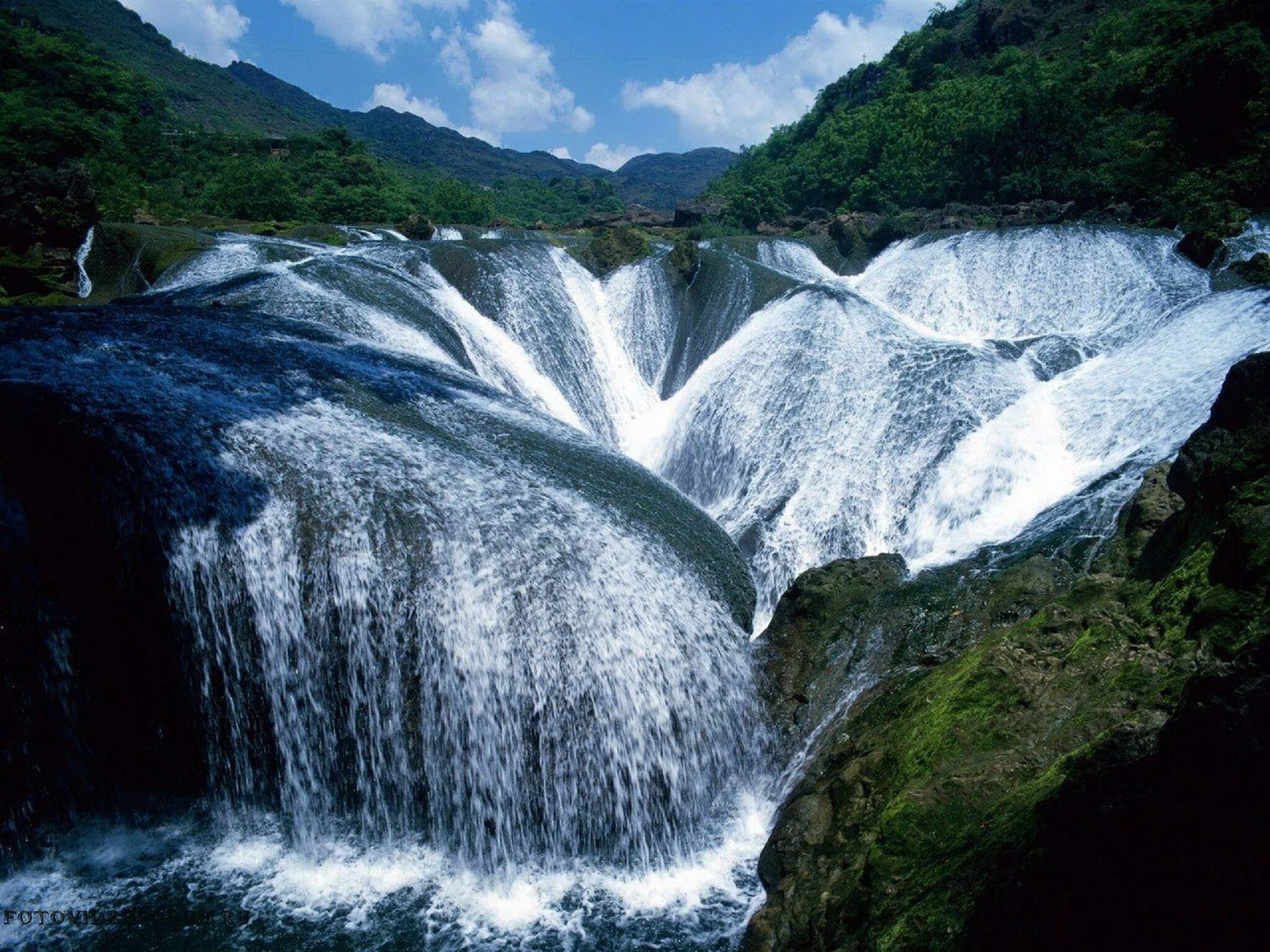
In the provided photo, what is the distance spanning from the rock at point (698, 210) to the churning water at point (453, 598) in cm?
2679

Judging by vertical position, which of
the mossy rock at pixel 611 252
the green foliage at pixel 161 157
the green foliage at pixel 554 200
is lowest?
the mossy rock at pixel 611 252

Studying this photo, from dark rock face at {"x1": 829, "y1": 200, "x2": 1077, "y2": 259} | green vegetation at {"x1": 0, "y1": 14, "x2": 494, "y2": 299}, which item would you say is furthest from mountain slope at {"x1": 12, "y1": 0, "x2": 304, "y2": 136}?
dark rock face at {"x1": 829, "y1": 200, "x2": 1077, "y2": 259}

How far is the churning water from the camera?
489cm

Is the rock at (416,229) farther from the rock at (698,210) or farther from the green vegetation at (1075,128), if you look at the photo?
the green vegetation at (1075,128)

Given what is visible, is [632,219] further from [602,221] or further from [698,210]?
[698,210]

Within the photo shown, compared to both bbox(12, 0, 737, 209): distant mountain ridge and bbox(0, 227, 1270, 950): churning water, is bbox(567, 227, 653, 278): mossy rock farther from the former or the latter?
bbox(12, 0, 737, 209): distant mountain ridge

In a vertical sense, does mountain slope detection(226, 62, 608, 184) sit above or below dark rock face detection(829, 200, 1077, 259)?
above

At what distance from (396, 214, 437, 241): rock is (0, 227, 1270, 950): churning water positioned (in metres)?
15.9

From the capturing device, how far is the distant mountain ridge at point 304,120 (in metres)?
84.5

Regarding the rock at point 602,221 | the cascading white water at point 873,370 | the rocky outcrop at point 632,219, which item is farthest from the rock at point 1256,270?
the rocky outcrop at point 632,219

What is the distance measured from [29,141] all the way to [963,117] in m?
Answer: 41.0

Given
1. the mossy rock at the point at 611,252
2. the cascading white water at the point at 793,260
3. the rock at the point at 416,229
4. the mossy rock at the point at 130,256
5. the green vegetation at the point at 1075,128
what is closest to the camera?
the mossy rock at the point at 130,256

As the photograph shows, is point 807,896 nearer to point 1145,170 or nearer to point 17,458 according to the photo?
point 17,458

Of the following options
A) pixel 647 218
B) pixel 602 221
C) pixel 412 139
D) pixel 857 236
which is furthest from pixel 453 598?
pixel 412 139
